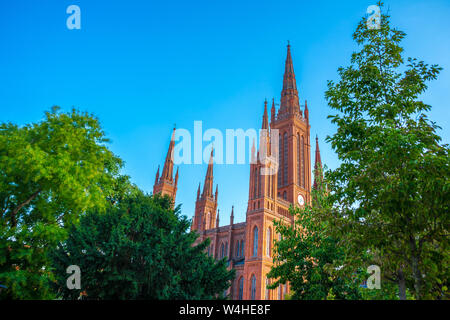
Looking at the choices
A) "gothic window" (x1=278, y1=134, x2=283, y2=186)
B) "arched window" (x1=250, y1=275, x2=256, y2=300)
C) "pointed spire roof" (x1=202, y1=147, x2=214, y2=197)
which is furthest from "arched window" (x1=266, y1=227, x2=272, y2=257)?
"pointed spire roof" (x1=202, y1=147, x2=214, y2=197)

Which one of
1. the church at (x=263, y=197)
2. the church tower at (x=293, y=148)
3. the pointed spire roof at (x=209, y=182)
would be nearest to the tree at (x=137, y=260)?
the church at (x=263, y=197)

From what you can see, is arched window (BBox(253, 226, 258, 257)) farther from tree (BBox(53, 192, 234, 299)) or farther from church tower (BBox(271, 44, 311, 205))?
tree (BBox(53, 192, 234, 299))

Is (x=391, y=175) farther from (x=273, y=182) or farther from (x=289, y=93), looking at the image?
(x=289, y=93)

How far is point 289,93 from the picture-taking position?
213ft

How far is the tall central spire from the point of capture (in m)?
63.0

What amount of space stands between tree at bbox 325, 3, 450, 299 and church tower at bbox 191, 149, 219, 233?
62.4 meters

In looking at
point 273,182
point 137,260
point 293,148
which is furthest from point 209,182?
point 137,260

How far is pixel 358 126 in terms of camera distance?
30.9 ft

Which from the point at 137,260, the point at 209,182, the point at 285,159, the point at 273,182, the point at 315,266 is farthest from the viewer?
the point at 209,182

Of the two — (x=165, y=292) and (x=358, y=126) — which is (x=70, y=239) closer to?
(x=165, y=292)

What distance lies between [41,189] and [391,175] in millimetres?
16423
